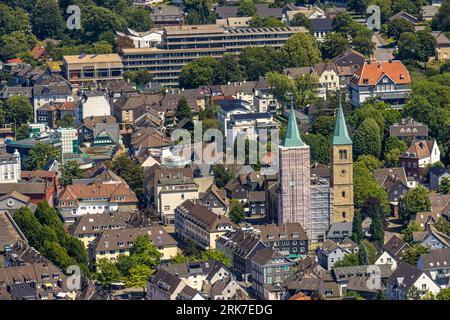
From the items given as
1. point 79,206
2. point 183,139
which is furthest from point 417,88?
point 79,206

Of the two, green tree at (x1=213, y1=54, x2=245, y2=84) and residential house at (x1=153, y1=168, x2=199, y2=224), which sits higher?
residential house at (x1=153, y1=168, x2=199, y2=224)

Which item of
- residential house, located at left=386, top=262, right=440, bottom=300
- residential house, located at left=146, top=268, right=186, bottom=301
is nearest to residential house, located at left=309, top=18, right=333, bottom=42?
residential house, located at left=386, top=262, right=440, bottom=300

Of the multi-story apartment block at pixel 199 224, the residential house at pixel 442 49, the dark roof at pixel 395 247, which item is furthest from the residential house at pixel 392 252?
the residential house at pixel 442 49

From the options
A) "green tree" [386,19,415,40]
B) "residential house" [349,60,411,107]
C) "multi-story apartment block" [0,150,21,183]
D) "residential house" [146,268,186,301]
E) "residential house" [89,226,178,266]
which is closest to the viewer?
"residential house" [146,268,186,301]

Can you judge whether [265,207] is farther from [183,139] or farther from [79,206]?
[183,139]

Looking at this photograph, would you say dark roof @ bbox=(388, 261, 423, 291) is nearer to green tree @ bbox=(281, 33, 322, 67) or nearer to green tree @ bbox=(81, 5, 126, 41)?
green tree @ bbox=(281, 33, 322, 67)

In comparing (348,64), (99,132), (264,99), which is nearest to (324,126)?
(264,99)
